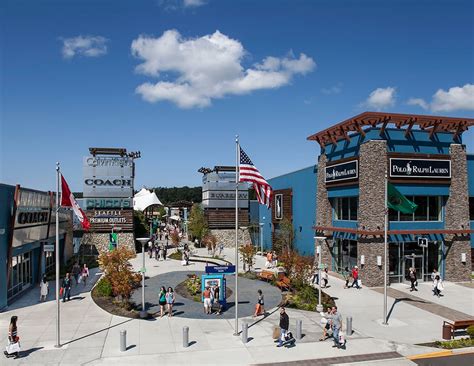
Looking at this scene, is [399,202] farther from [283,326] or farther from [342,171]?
[342,171]

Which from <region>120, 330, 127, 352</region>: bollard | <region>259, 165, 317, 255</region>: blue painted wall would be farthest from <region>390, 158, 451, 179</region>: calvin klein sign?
<region>120, 330, 127, 352</region>: bollard

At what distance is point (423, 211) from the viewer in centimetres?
3092

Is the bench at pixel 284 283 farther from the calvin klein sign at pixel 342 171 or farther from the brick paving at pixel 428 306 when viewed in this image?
the calvin klein sign at pixel 342 171

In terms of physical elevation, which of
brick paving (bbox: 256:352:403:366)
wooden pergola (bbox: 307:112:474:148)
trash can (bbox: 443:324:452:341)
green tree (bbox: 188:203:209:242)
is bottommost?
brick paving (bbox: 256:352:403:366)

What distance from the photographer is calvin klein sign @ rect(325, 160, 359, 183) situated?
31098mm

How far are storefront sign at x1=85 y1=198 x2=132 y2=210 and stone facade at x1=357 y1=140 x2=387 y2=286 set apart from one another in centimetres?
2783

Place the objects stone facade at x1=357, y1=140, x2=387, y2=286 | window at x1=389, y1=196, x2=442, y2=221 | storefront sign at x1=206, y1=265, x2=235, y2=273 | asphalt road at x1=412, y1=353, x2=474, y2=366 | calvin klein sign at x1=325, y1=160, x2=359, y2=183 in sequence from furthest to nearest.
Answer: calvin klein sign at x1=325, y1=160, x2=359, y2=183 → window at x1=389, y1=196, x2=442, y2=221 → stone facade at x1=357, y1=140, x2=387, y2=286 → storefront sign at x1=206, y1=265, x2=235, y2=273 → asphalt road at x1=412, y1=353, x2=474, y2=366

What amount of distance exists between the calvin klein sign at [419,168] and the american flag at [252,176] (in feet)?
46.6

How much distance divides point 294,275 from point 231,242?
29.4 meters

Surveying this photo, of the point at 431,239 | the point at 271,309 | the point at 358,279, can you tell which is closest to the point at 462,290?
the point at 431,239

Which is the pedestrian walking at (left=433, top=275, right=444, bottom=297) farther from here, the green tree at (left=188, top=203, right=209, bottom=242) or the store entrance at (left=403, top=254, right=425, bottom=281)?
the green tree at (left=188, top=203, right=209, bottom=242)

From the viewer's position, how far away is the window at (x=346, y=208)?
32.3 metres

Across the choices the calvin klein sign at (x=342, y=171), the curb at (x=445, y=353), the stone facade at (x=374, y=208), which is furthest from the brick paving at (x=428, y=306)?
the calvin klein sign at (x=342, y=171)

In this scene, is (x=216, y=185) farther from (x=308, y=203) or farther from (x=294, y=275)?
(x=294, y=275)
